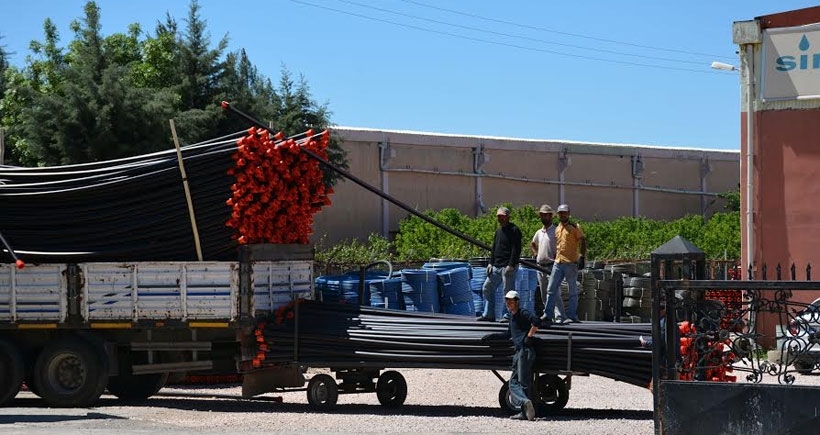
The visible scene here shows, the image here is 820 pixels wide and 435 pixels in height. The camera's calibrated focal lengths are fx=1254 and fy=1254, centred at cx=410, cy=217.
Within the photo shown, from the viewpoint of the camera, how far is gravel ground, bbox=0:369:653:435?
47.6 feet

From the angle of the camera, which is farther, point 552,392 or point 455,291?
point 455,291

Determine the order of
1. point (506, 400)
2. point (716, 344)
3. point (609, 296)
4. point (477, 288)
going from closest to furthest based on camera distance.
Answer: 1. point (716, 344)
2. point (506, 400)
3. point (477, 288)
4. point (609, 296)

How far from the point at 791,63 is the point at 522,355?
33.5 feet

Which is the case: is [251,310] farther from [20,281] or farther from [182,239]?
[20,281]

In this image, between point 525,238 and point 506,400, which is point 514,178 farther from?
point 506,400

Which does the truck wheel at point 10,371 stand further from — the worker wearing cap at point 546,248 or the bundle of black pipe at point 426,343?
the worker wearing cap at point 546,248

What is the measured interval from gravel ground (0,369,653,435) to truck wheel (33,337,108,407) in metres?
0.25

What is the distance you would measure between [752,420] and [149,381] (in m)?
9.96

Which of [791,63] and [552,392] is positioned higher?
[791,63]

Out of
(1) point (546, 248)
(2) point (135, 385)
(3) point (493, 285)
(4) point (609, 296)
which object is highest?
(1) point (546, 248)

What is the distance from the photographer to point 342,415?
16016mm

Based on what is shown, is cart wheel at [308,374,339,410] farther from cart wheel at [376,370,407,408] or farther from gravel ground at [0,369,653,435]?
cart wheel at [376,370,407,408]

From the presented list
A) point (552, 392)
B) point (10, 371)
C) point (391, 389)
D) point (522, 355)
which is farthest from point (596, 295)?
point (10, 371)

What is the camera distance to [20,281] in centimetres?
1747
